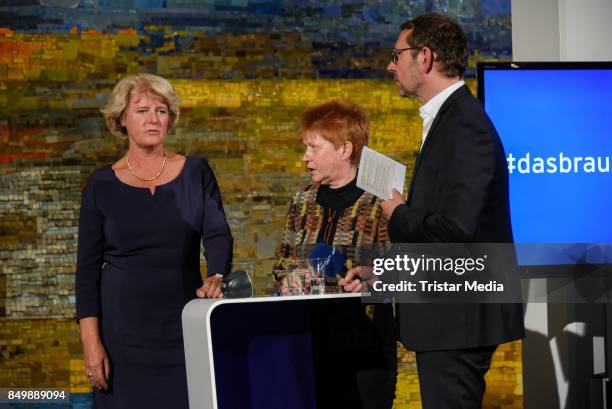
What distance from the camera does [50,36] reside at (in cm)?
450

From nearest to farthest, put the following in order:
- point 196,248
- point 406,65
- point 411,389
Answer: point 406,65
point 196,248
point 411,389

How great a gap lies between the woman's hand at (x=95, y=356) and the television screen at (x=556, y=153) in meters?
2.09

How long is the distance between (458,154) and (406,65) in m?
0.37

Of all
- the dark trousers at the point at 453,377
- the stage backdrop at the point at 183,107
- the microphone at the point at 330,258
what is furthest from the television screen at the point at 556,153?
the dark trousers at the point at 453,377

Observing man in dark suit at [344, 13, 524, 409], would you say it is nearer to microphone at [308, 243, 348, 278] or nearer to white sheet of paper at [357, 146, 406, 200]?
white sheet of paper at [357, 146, 406, 200]

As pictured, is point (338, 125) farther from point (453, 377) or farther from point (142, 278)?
point (453, 377)

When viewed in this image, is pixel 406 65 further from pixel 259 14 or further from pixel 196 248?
pixel 259 14

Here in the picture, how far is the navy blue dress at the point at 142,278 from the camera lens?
3195 millimetres

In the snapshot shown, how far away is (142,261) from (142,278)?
59 mm

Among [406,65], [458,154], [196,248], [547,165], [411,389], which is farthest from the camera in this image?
[411,389]

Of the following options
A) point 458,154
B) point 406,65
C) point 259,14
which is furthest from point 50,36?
point 458,154

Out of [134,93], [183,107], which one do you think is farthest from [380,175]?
[183,107]

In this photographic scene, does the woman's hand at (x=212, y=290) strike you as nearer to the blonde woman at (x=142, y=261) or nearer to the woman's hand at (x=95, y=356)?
the blonde woman at (x=142, y=261)

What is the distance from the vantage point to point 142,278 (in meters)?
3.20
